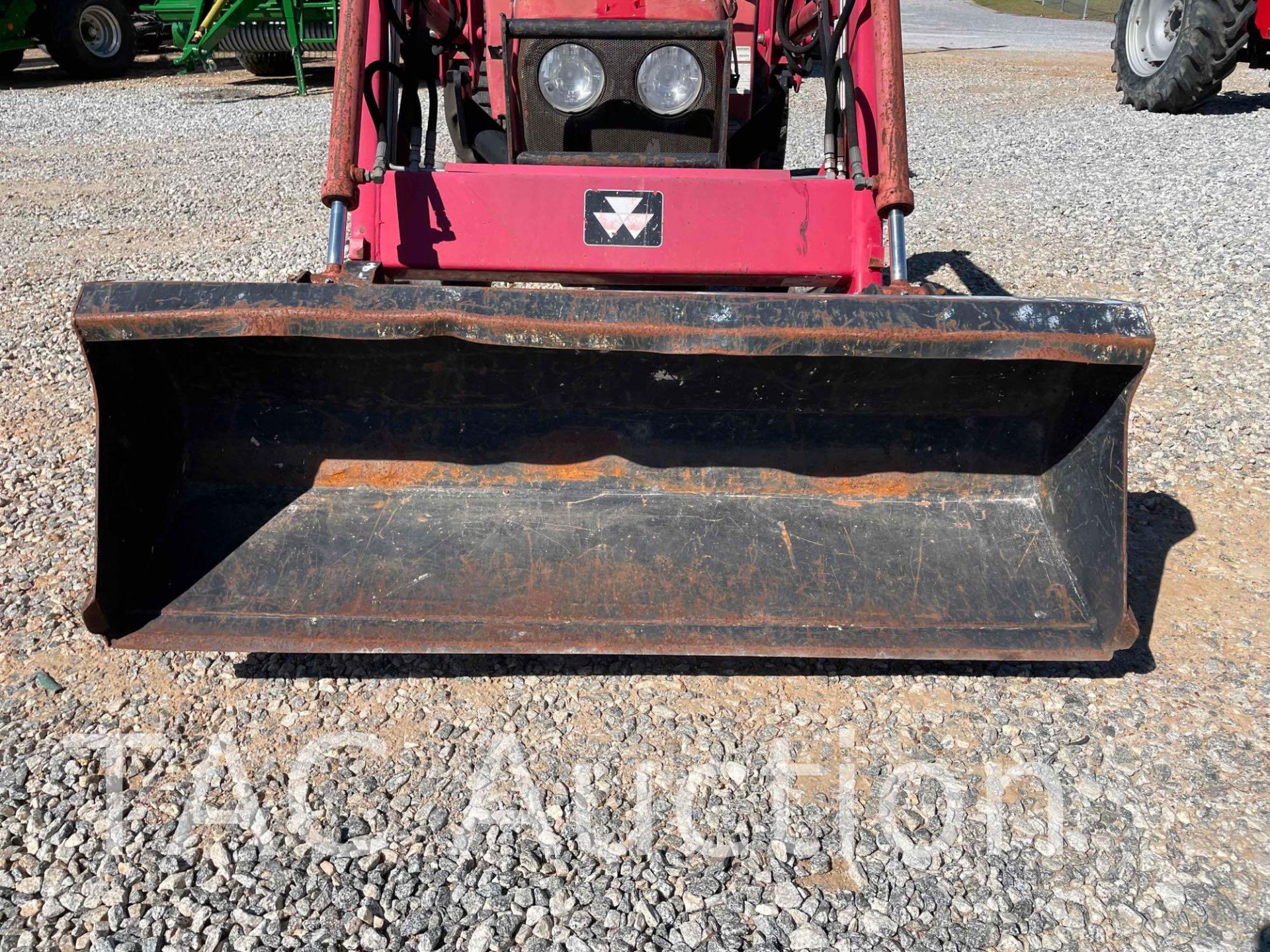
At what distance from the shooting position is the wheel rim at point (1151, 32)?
438 inches

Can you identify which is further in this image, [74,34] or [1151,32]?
[74,34]

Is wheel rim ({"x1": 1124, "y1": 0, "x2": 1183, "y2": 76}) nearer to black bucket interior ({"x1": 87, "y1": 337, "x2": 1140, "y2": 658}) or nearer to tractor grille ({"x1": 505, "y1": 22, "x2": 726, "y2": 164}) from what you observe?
tractor grille ({"x1": 505, "y1": 22, "x2": 726, "y2": 164})

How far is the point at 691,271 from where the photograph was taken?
134 inches

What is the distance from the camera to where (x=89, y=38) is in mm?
14766

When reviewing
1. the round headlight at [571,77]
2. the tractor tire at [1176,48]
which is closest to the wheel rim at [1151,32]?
the tractor tire at [1176,48]

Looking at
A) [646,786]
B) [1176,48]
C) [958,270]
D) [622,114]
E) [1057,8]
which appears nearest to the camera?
[646,786]

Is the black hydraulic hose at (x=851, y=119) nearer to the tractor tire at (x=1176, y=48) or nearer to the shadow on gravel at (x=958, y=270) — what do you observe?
the shadow on gravel at (x=958, y=270)

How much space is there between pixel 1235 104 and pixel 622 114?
1119cm

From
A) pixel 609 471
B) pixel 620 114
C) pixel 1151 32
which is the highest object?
pixel 1151 32

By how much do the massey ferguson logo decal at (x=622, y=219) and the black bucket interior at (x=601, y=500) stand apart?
33.2 inches

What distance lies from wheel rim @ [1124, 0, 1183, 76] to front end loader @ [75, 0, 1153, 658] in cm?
994

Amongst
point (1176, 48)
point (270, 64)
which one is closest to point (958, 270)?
point (1176, 48)

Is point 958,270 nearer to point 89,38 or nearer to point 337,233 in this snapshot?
point 337,233

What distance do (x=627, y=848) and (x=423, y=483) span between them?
1.16 meters
